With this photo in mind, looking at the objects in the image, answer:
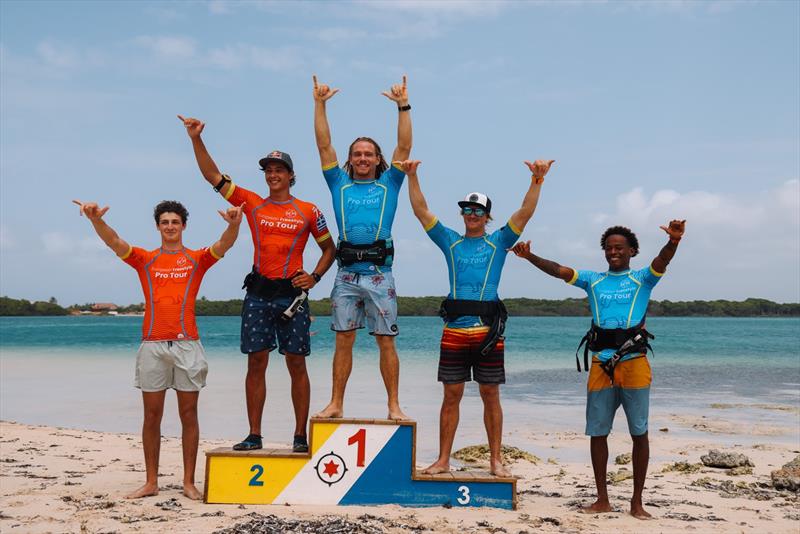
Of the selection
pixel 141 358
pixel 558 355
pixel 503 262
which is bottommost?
pixel 558 355

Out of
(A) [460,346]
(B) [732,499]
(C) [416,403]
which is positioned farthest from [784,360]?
(A) [460,346]

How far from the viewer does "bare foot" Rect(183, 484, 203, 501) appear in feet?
20.1

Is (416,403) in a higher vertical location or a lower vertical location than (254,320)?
lower

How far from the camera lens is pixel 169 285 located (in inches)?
237

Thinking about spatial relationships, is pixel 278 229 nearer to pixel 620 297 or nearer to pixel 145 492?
pixel 145 492

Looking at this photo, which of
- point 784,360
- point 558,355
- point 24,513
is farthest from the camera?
point 558,355

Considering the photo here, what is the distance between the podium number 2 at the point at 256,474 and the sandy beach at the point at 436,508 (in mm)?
188

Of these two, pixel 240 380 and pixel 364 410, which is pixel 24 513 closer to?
pixel 364 410

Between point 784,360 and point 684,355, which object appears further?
point 684,355

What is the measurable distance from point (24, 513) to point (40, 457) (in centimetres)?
318

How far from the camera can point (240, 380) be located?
19.8m

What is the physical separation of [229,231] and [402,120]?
1.69m

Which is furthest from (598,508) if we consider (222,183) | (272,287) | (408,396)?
Answer: (408,396)

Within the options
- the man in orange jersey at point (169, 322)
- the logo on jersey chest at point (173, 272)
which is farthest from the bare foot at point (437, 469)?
the logo on jersey chest at point (173, 272)
